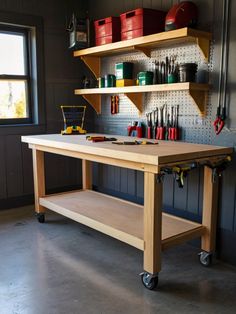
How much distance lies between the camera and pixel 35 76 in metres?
3.87

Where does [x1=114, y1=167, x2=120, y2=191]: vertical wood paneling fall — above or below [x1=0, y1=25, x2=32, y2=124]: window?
below

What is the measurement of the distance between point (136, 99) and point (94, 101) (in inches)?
30.5

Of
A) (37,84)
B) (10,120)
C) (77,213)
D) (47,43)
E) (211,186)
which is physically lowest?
(77,213)

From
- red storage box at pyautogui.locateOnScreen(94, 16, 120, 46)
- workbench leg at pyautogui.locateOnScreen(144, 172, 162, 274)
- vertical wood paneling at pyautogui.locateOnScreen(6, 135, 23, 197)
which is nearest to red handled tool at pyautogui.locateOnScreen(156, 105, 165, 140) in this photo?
red storage box at pyautogui.locateOnScreen(94, 16, 120, 46)

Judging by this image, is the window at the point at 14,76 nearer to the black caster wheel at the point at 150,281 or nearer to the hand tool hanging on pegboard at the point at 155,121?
the hand tool hanging on pegboard at the point at 155,121

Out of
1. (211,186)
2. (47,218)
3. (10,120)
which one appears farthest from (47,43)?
(211,186)

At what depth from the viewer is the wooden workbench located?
2131mm

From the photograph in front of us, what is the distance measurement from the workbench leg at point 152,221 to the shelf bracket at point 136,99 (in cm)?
131

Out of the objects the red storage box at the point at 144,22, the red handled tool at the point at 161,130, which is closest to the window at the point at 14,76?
the red storage box at the point at 144,22

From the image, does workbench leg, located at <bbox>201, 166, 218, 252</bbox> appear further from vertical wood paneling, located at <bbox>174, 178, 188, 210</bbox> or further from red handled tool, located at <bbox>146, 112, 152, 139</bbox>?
red handled tool, located at <bbox>146, 112, 152, 139</bbox>

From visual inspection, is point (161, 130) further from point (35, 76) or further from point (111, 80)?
point (35, 76)

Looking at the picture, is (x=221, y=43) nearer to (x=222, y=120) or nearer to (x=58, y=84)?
(x=222, y=120)

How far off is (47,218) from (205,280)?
1.85 metres

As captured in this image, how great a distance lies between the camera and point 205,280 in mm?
2359
